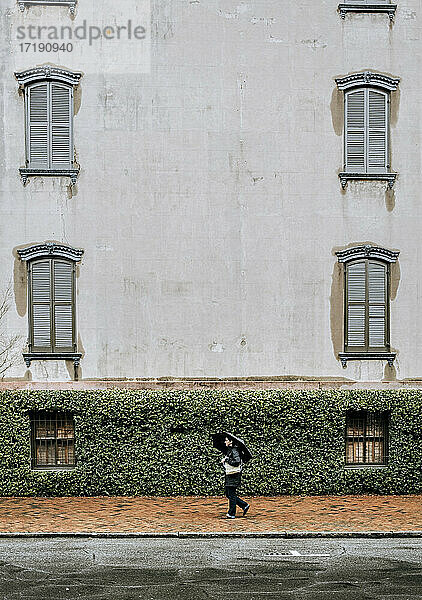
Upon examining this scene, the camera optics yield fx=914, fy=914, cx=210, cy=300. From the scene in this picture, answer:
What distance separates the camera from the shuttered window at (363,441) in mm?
24469

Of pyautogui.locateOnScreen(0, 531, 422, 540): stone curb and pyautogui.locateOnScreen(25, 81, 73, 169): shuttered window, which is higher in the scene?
pyautogui.locateOnScreen(25, 81, 73, 169): shuttered window

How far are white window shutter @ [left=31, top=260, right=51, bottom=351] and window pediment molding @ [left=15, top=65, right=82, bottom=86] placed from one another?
4.82 m

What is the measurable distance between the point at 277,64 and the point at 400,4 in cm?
377

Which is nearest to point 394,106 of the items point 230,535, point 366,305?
point 366,305

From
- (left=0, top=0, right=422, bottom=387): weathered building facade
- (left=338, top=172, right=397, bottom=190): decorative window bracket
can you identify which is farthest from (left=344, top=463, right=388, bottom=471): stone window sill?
(left=338, top=172, right=397, bottom=190): decorative window bracket

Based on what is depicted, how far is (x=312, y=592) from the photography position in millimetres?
13805

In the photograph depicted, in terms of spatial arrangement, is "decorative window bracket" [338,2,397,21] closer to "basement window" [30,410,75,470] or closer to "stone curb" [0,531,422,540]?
"basement window" [30,410,75,470]

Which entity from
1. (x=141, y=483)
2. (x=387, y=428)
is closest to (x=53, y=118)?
(x=141, y=483)

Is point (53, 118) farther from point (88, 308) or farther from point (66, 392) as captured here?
point (66, 392)

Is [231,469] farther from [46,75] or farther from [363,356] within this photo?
[46,75]

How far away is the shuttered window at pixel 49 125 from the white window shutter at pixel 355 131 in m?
7.44

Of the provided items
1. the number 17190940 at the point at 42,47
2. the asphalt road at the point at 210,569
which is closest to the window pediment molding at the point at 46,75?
the number 17190940 at the point at 42,47

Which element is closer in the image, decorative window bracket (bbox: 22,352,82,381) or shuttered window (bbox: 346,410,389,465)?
decorative window bracket (bbox: 22,352,82,381)

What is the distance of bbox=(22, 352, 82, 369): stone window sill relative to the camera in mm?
24125
